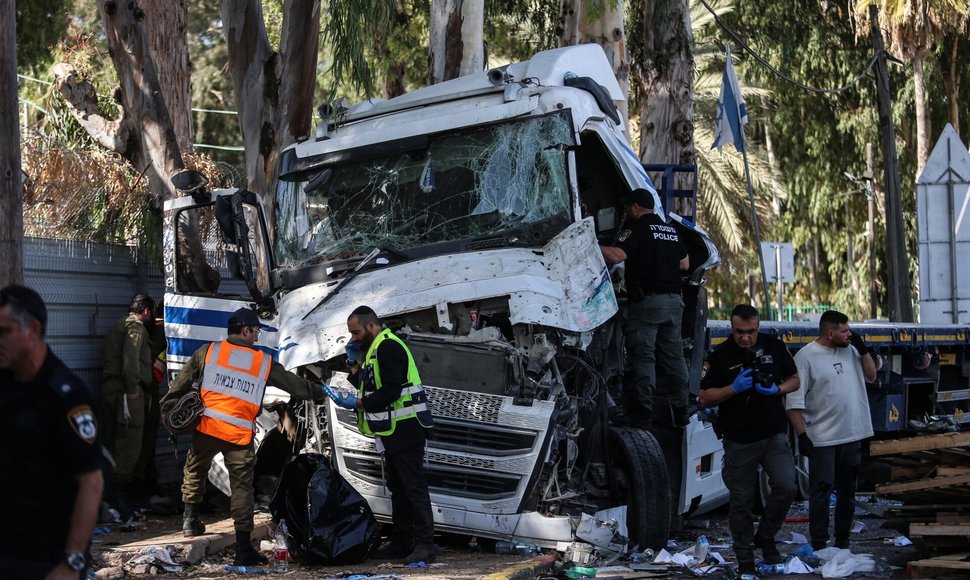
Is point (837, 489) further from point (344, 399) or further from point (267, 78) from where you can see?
point (267, 78)

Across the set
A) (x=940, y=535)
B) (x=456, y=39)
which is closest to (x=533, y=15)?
(x=456, y=39)

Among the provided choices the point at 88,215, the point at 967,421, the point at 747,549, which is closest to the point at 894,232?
the point at 967,421

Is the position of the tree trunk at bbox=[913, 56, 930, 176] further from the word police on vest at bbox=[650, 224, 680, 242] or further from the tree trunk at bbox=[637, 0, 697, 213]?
the word police on vest at bbox=[650, 224, 680, 242]

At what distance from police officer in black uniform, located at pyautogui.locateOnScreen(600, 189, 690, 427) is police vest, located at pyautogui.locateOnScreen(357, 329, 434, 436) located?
1.79 meters

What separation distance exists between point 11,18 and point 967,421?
1189cm

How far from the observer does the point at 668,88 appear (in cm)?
1716

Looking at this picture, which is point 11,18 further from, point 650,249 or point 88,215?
point 88,215

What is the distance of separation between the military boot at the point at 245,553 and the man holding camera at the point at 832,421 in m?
3.78

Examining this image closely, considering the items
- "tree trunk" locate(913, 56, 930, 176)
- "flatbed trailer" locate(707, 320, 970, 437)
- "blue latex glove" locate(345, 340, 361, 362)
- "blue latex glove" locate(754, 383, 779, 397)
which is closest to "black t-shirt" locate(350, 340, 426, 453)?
"blue latex glove" locate(345, 340, 361, 362)

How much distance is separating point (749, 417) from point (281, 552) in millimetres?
3215

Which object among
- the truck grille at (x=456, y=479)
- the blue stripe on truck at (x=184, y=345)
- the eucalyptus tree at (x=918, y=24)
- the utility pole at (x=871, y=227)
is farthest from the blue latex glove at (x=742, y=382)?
the utility pole at (x=871, y=227)

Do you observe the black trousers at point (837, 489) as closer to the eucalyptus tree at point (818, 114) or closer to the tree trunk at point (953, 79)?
the eucalyptus tree at point (818, 114)

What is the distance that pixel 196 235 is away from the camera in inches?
450

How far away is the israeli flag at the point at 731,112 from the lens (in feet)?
58.1
